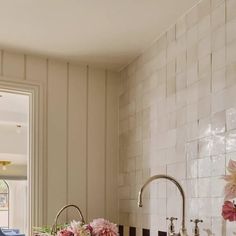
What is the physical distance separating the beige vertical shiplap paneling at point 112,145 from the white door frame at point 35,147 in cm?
45

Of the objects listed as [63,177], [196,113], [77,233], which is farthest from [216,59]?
[63,177]

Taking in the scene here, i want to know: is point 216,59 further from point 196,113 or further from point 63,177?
point 63,177

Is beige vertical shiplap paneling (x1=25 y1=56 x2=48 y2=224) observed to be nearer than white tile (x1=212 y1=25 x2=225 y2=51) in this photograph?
No

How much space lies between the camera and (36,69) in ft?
9.82

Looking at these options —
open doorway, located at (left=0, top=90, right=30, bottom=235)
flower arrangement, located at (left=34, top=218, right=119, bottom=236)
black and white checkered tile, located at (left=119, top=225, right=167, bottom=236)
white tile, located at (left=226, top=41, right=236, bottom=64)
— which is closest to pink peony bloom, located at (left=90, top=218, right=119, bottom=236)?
flower arrangement, located at (left=34, top=218, right=119, bottom=236)

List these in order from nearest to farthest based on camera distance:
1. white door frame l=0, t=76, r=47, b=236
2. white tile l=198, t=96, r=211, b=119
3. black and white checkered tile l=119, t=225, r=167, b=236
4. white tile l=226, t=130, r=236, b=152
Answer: white tile l=226, t=130, r=236, b=152 → white tile l=198, t=96, r=211, b=119 → black and white checkered tile l=119, t=225, r=167, b=236 → white door frame l=0, t=76, r=47, b=236

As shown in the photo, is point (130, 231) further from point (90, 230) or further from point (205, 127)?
point (205, 127)

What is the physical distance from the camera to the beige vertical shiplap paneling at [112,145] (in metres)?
3.11

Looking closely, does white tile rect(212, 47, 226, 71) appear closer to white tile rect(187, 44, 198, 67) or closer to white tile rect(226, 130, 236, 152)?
white tile rect(187, 44, 198, 67)

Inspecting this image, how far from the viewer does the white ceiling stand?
2258 millimetres

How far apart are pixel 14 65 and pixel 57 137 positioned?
538mm

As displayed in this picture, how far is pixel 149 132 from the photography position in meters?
2.76

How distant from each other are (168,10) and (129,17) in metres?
0.21

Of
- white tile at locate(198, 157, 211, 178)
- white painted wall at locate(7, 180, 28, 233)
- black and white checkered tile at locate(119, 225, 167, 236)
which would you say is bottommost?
white painted wall at locate(7, 180, 28, 233)
